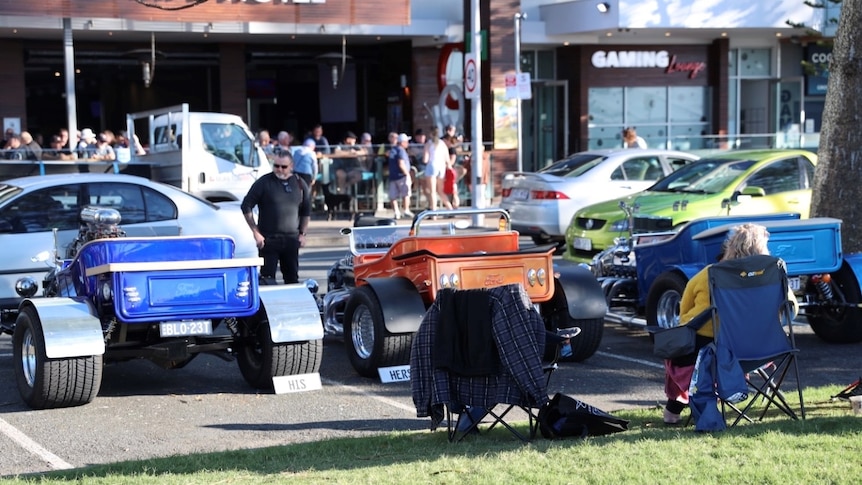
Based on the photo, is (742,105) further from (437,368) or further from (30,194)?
(437,368)

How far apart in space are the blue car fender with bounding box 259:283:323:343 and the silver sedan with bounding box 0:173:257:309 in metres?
A: 2.97

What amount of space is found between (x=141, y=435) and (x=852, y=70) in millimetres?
8250

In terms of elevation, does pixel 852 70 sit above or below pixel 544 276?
above

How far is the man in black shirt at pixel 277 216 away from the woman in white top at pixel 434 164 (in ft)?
42.8

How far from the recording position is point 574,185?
18.7 metres

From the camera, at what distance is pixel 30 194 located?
1220 cm

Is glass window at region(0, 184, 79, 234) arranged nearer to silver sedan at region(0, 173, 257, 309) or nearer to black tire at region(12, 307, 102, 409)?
silver sedan at region(0, 173, 257, 309)

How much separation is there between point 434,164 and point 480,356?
17705mm

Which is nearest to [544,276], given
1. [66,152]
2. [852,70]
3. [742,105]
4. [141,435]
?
[141,435]

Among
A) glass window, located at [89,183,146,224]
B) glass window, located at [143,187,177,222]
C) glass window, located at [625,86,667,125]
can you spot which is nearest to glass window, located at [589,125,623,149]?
glass window, located at [625,86,667,125]

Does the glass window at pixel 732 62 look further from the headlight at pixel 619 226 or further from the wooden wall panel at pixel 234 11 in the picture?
the headlight at pixel 619 226

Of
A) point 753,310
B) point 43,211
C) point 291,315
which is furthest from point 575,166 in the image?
point 753,310

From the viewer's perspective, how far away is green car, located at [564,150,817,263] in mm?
15422

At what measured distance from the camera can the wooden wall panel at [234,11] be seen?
2420 cm
